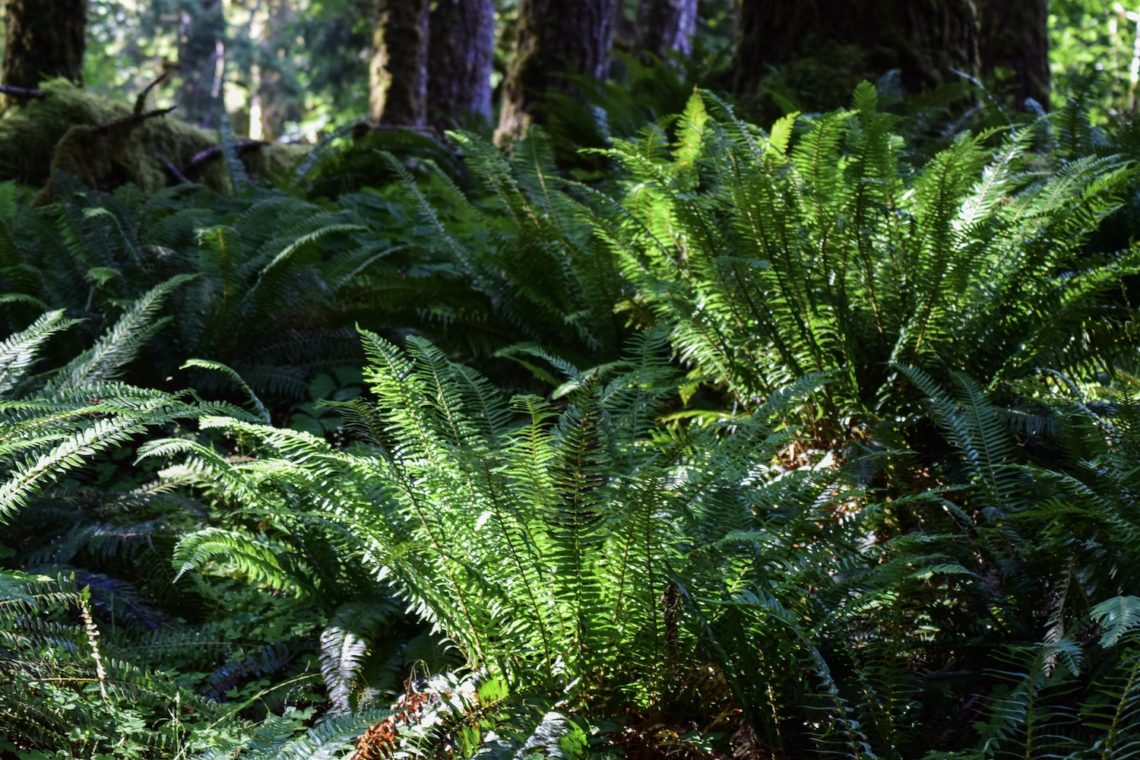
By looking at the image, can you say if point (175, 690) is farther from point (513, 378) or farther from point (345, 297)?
point (345, 297)

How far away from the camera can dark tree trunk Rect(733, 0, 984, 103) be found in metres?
5.55

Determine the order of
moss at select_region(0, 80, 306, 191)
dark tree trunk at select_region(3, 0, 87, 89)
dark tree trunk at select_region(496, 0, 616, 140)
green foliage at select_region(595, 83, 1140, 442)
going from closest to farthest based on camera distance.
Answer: green foliage at select_region(595, 83, 1140, 442) < moss at select_region(0, 80, 306, 191) < dark tree trunk at select_region(3, 0, 87, 89) < dark tree trunk at select_region(496, 0, 616, 140)

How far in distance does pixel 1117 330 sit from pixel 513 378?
6.73ft

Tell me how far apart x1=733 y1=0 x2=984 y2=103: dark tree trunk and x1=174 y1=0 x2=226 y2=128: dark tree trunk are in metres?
17.8

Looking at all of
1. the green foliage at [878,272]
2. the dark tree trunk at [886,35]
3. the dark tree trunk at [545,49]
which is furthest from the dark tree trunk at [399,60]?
the green foliage at [878,272]

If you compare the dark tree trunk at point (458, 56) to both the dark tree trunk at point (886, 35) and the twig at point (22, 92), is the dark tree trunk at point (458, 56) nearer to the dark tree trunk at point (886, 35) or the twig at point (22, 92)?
the twig at point (22, 92)

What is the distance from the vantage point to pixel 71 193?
4.54 meters

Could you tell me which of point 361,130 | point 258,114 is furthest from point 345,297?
point 258,114

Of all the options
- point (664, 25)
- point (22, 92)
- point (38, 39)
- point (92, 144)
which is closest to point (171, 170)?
point (92, 144)

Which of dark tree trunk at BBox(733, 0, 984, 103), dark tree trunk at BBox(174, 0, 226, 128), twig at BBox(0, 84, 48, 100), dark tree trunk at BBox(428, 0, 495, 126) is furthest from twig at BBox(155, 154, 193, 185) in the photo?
dark tree trunk at BBox(174, 0, 226, 128)

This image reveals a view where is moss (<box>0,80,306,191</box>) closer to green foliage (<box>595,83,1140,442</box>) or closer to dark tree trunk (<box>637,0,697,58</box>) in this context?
green foliage (<box>595,83,1140,442</box>)

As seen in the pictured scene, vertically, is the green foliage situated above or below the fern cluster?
above

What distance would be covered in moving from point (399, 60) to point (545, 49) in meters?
1.62

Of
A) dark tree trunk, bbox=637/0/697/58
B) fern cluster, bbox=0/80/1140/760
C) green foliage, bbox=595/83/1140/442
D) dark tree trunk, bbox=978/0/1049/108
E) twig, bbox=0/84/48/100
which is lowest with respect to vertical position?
fern cluster, bbox=0/80/1140/760
